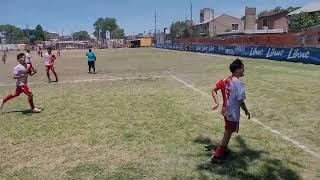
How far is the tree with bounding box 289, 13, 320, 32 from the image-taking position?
2704 inches

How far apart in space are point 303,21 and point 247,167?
6960 centimetres

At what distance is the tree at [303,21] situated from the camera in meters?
68.7

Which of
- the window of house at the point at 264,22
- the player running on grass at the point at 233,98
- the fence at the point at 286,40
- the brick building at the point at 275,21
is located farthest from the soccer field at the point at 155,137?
the window of house at the point at 264,22

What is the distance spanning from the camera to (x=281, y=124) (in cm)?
973

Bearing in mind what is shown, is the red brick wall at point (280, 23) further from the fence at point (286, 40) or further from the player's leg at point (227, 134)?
the player's leg at point (227, 134)

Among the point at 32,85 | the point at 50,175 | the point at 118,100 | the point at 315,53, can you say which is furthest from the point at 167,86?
the point at 315,53

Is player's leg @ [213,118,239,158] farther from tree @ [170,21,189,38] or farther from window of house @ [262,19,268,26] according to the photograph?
tree @ [170,21,189,38]

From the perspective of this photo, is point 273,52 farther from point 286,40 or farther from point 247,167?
point 247,167

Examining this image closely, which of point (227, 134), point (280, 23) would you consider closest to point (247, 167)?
point (227, 134)

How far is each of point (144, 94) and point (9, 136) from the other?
22.1 feet

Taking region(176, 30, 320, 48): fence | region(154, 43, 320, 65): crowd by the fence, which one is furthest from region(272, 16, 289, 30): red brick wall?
region(176, 30, 320, 48): fence

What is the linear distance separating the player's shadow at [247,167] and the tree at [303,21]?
213ft

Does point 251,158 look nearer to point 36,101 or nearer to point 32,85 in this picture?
point 36,101

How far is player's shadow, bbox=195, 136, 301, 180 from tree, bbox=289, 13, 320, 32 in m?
65.0
